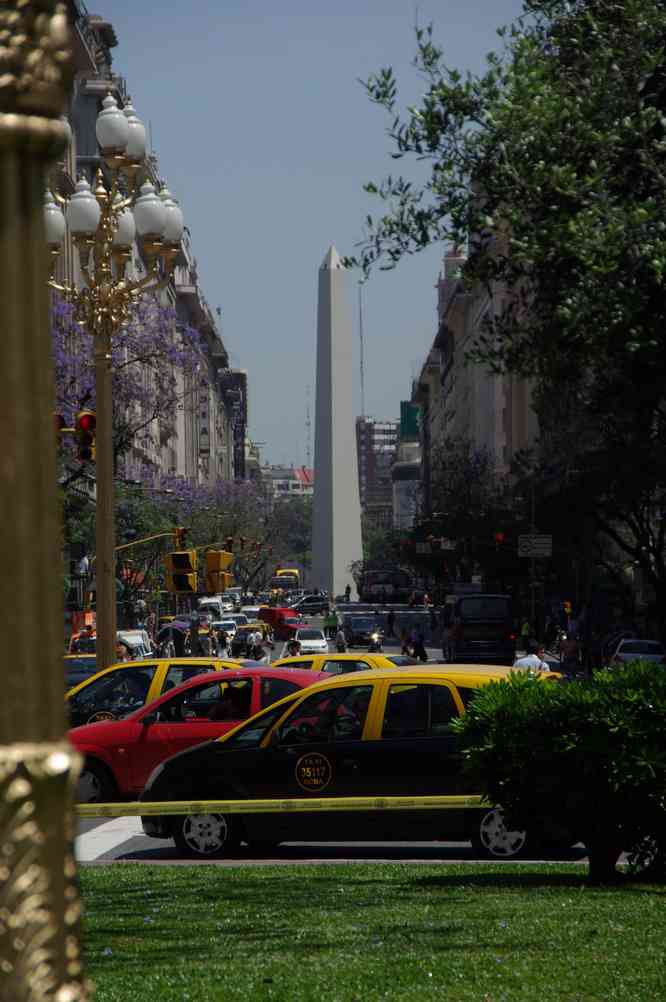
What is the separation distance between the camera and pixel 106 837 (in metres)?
16.4

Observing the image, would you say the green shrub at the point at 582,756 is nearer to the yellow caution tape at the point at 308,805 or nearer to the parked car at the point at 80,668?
the yellow caution tape at the point at 308,805

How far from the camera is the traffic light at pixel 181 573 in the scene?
24469mm

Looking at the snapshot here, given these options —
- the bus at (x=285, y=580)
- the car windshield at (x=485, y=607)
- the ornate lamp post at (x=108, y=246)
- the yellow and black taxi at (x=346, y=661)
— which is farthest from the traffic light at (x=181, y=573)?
the bus at (x=285, y=580)

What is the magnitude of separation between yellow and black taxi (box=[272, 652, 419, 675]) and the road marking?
309 centimetres

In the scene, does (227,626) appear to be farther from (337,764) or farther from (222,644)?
(337,764)

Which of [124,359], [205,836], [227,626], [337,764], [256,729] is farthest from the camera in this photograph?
[227,626]

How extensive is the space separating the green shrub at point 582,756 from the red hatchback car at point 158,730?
674cm

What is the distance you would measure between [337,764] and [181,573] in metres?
10.5

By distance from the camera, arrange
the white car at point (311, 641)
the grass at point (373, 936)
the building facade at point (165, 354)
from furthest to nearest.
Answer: the white car at point (311, 641), the building facade at point (165, 354), the grass at point (373, 936)

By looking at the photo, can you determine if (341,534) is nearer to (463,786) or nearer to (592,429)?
(592,429)

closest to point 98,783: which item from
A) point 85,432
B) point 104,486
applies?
point 104,486

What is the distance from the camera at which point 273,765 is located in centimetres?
1456

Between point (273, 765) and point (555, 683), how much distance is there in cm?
373

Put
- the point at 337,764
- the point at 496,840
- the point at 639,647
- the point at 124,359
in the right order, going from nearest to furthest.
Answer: the point at 496,840 < the point at 337,764 < the point at 639,647 < the point at 124,359
